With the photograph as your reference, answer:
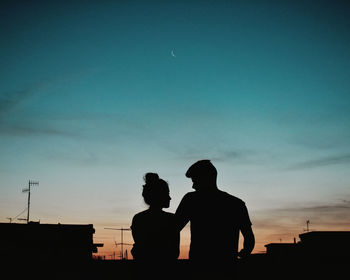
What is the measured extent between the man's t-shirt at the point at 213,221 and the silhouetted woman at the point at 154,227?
20.4 inches

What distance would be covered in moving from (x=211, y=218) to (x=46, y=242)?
23905 millimetres

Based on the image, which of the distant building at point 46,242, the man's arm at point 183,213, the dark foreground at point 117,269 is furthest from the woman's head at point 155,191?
the distant building at point 46,242

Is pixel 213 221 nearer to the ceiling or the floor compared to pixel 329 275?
nearer to the ceiling

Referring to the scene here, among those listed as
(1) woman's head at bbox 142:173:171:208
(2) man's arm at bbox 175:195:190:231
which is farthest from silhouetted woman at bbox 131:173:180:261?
(2) man's arm at bbox 175:195:190:231

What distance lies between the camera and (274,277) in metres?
20.3

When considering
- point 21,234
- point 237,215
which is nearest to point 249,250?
point 237,215

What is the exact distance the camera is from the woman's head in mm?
3895

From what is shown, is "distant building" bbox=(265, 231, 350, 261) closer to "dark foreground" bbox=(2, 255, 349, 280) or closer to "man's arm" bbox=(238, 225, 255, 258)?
"dark foreground" bbox=(2, 255, 349, 280)

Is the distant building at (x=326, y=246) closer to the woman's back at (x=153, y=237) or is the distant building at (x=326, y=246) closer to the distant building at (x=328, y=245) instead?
the distant building at (x=328, y=245)

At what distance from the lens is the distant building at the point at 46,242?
22547 mm

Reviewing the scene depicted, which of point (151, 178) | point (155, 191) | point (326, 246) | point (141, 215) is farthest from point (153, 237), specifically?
point (326, 246)

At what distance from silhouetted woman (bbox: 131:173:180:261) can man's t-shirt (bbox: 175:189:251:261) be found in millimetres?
518

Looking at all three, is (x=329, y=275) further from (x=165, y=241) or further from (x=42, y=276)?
(x=165, y=241)

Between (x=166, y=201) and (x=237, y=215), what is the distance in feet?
3.13
